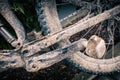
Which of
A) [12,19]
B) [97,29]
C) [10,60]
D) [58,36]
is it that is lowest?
[97,29]

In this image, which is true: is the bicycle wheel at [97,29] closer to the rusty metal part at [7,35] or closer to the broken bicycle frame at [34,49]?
the broken bicycle frame at [34,49]

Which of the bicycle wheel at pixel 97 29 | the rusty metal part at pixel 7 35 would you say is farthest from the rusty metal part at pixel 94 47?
the rusty metal part at pixel 7 35

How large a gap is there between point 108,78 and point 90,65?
12.4 inches

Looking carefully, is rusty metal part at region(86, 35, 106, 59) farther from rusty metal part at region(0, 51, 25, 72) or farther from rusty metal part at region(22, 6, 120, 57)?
rusty metal part at region(0, 51, 25, 72)

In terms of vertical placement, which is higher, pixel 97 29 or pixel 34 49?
pixel 34 49

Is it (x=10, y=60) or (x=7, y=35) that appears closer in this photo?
(x=10, y=60)

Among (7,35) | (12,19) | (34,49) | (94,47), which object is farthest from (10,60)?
(94,47)

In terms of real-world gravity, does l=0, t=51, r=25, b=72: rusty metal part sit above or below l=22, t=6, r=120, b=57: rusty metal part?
below

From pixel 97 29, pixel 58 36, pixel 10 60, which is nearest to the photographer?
pixel 10 60

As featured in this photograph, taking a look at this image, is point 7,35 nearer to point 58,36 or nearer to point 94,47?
point 58,36

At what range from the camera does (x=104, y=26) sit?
347cm

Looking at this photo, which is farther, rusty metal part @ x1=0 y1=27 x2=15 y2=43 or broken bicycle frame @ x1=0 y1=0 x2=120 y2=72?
rusty metal part @ x1=0 y1=27 x2=15 y2=43

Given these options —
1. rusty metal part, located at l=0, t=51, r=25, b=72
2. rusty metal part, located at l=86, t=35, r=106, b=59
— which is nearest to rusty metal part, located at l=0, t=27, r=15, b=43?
rusty metal part, located at l=0, t=51, r=25, b=72

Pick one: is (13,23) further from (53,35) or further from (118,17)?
(118,17)
